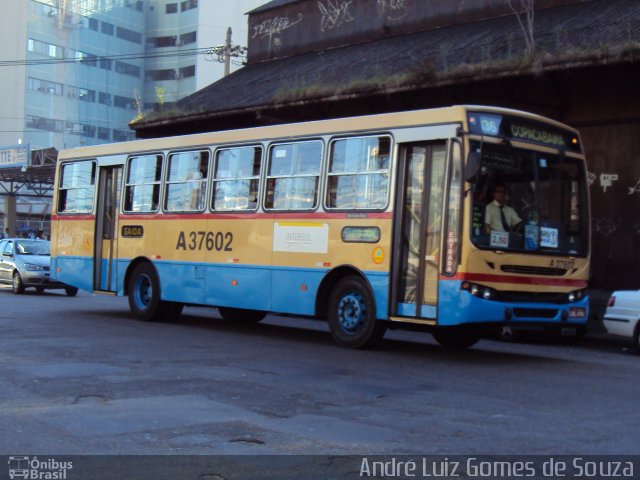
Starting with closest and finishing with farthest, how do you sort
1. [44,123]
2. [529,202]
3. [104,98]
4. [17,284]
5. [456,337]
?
[529,202]
[456,337]
[17,284]
[44,123]
[104,98]

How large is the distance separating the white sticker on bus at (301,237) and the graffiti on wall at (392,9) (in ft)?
43.8

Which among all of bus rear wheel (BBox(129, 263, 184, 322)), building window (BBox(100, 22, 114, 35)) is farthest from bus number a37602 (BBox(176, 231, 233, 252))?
building window (BBox(100, 22, 114, 35))

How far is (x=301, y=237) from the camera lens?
512 inches

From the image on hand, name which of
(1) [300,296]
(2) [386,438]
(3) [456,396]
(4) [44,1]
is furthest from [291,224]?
(4) [44,1]

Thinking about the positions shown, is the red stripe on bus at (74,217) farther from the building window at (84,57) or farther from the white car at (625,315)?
the building window at (84,57)

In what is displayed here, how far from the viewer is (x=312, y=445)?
6.48m

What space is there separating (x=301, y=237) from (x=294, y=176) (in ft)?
3.05

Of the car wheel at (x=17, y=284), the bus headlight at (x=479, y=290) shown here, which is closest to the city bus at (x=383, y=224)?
the bus headlight at (x=479, y=290)

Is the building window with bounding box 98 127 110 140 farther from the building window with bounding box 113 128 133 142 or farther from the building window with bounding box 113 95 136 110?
the building window with bounding box 113 95 136 110

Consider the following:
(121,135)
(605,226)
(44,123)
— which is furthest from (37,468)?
(121,135)

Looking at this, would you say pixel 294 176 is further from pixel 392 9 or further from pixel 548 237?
pixel 392 9

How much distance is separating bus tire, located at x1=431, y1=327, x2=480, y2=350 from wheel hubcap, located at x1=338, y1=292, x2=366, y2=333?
1355 millimetres

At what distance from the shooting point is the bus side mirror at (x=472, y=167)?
10.7 metres

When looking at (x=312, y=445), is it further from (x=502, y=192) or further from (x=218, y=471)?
(x=502, y=192)
